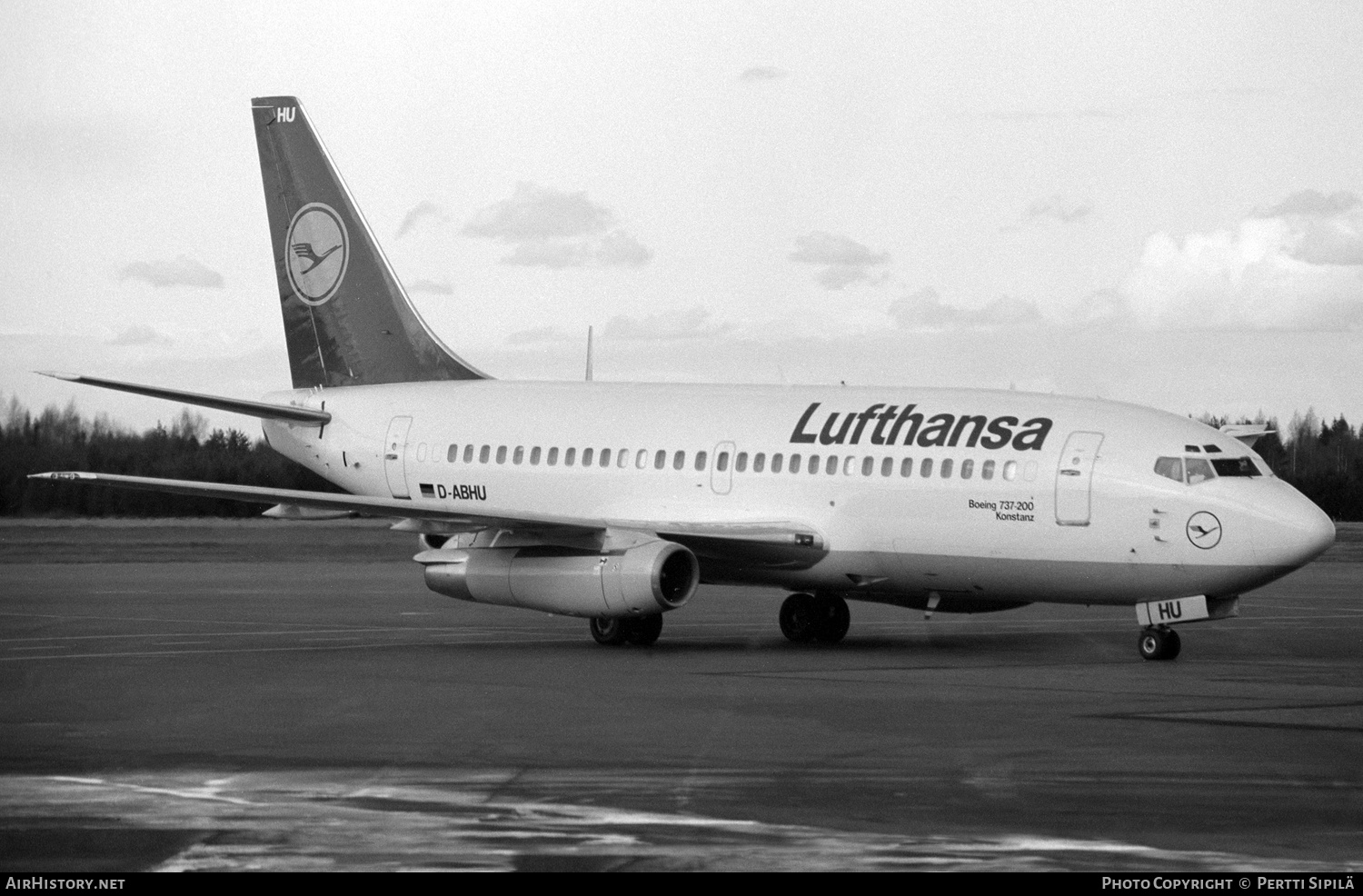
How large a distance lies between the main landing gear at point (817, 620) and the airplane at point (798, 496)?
0.03 metres

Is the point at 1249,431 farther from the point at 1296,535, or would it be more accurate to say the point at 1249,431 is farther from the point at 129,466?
the point at 129,466

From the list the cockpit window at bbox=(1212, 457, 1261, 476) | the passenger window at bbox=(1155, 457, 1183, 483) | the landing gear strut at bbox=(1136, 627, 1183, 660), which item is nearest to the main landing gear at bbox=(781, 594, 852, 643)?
the landing gear strut at bbox=(1136, 627, 1183, 660)

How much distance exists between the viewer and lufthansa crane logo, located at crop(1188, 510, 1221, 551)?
25.0 metres

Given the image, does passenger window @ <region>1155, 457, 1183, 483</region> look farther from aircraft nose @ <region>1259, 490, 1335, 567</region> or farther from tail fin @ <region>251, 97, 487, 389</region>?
tail fin @ <region>251, 97, 487, 389</region>

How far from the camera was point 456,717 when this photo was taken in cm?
1900

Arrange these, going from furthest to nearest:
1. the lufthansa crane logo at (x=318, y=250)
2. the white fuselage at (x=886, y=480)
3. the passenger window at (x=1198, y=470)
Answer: the lufthansa crane logo at (x=318, y=250), the passenger window at (x=1198, y=470), the white fuselage at (x=886, y=480)

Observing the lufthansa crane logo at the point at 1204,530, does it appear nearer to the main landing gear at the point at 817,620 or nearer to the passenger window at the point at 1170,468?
the passenger window at the point at 1170,468

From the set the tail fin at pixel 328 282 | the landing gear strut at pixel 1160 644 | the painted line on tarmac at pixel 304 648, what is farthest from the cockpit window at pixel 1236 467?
the tail fin at pixel 328 282

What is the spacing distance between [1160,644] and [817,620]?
5.51 metres

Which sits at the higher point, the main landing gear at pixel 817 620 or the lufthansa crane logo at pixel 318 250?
the lufthansa crane logo at pixel 318 250

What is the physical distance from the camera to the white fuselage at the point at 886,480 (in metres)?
25.3

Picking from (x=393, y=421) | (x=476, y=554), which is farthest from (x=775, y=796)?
(x=393, y=421)
